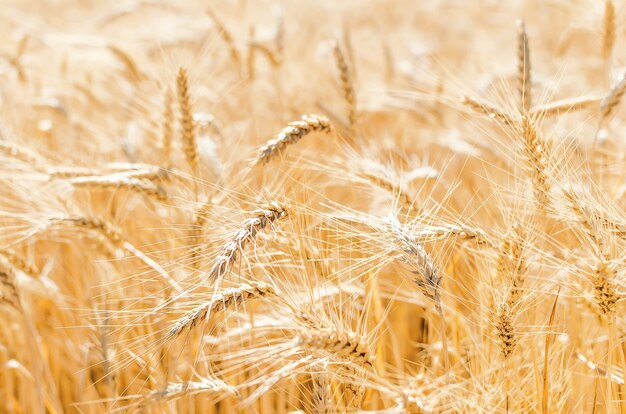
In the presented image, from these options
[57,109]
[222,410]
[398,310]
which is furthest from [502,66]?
[222,410]

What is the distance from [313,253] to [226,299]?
31 centimetres

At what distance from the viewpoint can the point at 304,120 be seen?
137 cm

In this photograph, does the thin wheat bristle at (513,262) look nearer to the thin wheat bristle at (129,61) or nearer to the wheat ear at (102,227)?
the wheat ear at (102,227)

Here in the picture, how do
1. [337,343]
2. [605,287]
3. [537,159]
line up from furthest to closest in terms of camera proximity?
[537,159] → [605,287] → [337,343]

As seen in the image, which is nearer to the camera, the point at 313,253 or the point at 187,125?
the point at 313,253

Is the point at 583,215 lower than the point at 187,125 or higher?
lower

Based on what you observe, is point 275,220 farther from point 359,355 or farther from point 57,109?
point 57,109

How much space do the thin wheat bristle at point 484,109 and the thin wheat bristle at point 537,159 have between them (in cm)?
15

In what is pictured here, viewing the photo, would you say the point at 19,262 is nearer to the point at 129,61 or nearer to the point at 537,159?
the point at 537,159

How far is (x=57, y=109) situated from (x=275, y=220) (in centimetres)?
173

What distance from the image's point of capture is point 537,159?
1257 millimetres

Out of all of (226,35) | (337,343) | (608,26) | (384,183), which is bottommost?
(337,343)

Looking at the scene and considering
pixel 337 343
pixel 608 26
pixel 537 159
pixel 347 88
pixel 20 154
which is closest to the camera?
pixel 337 343

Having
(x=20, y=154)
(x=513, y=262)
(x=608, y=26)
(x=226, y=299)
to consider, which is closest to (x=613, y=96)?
(x=608, y=26)
